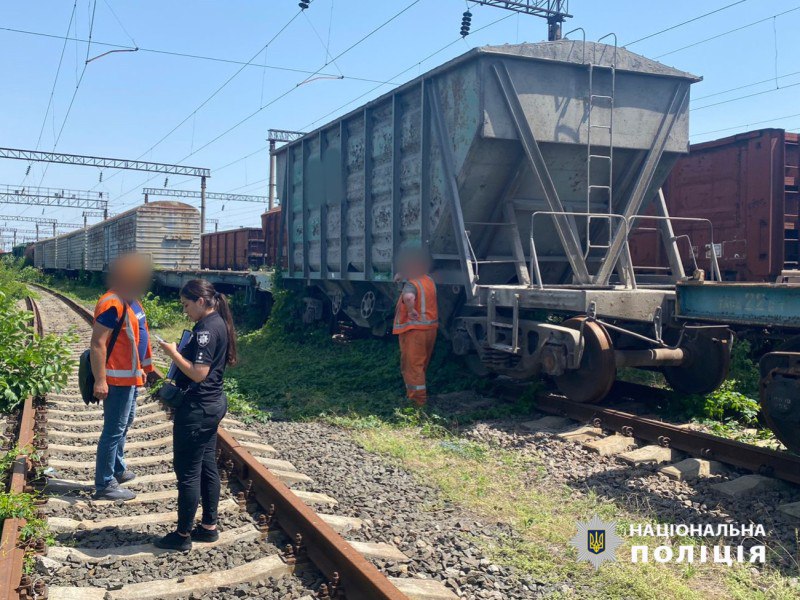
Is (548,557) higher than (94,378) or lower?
lower

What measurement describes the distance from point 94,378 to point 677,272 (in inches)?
253

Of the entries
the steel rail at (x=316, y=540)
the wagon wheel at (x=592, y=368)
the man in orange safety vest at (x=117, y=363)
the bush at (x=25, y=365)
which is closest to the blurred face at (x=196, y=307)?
the man in orange safety vest at (x=117, y=363)

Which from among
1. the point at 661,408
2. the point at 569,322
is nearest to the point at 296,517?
the point at 569,322

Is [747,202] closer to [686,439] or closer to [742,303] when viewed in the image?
[742,303]

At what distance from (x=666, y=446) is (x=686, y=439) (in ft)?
0.56

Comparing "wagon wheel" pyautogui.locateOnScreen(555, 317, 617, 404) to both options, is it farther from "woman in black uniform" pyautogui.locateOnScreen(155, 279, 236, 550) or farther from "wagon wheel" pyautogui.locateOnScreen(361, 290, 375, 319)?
"wagon wheel" pyautogui.locateOnScreen(361, 290, 375, 319)

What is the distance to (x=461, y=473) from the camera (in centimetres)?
540

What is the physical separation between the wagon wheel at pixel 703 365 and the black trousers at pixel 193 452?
4.89 meters

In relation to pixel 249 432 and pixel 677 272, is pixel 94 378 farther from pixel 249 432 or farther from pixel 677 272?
pixel 677 272

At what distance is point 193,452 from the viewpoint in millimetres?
4051

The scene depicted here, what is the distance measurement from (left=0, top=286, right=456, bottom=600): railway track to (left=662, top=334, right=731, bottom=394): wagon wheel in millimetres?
4140

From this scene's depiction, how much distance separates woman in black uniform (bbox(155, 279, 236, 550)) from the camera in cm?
396

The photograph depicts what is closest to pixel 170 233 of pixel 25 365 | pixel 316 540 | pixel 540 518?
pixel 25 365

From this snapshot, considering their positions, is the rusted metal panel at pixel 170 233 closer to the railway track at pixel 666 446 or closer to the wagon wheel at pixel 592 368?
the wagon wheel at pixel 592 368
